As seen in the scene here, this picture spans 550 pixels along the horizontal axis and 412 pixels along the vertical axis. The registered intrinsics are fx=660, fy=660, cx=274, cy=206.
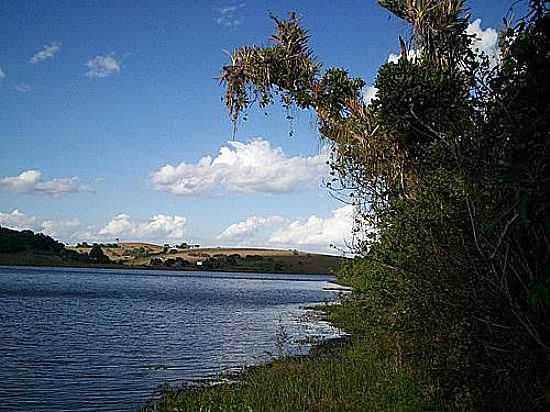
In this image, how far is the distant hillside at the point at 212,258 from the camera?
164m

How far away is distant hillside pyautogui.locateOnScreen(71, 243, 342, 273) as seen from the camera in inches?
6476

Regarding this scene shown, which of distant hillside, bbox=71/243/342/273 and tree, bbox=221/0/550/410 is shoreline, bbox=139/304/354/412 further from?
distant hillside, bbox=71/243/342/273

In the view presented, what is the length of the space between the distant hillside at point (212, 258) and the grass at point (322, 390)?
468 feet

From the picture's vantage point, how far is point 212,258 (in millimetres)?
168375

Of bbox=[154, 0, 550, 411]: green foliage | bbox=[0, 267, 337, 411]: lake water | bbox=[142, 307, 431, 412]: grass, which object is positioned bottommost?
bbox=[0, 267, 337, 411]: lake water

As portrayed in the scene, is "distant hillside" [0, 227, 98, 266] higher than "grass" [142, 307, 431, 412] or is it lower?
higher

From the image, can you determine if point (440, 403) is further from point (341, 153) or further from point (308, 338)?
point (308, 338)

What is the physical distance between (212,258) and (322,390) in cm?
15581

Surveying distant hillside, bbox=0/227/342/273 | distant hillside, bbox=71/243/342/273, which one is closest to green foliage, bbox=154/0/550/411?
distant hillside, bbox=0/227/342/273

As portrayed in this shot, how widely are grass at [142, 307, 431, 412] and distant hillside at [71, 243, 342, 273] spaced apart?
142754 millimetres

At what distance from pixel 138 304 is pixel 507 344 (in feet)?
166

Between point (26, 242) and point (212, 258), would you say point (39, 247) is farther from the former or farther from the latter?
point (212, 258)

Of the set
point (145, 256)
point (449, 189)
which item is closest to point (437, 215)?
point (449, 189)

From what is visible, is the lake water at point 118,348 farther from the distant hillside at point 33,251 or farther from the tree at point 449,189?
the distant hillside at point 33,251
